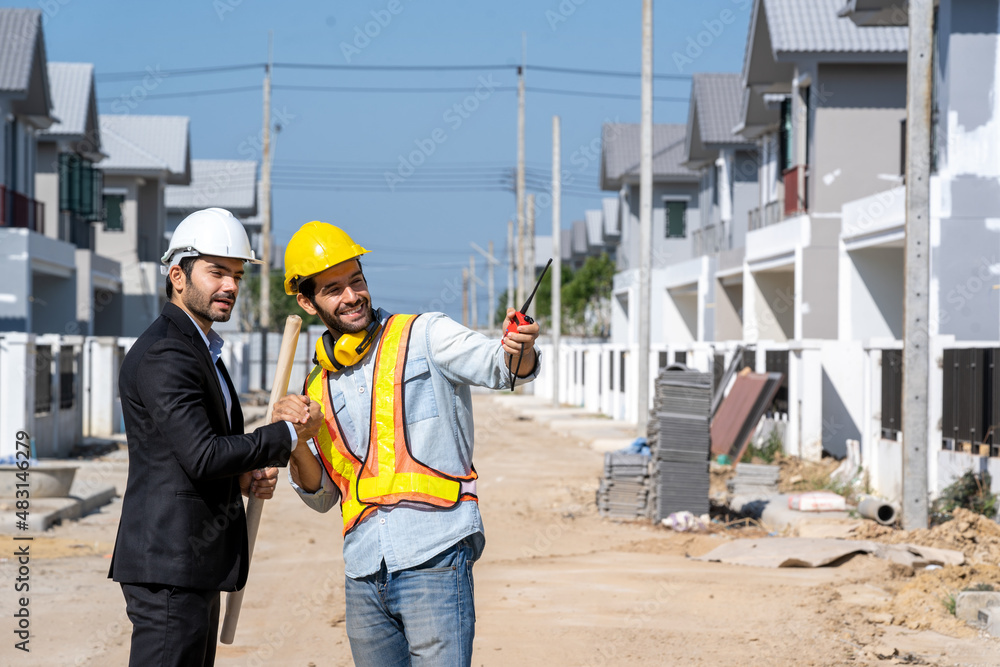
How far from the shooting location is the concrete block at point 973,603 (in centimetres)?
761

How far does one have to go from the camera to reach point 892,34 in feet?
68.2

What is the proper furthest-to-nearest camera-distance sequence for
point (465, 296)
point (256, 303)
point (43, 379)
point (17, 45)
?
point (465, 296)
point (256, 303)
point (17, 45)
point (43, 379)

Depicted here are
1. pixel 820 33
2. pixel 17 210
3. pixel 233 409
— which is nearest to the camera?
pixel 233 409

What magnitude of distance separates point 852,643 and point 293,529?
6.58m

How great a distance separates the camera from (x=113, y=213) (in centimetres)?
3572

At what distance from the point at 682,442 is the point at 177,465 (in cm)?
923

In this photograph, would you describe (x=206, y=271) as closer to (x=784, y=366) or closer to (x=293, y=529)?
(x=293, y=529)

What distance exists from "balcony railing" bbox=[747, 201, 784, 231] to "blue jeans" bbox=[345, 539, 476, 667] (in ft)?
71.3

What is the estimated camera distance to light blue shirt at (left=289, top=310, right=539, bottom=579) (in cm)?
350

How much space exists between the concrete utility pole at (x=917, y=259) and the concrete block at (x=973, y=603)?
2814mm

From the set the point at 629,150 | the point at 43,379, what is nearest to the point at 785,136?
the point at 43,379

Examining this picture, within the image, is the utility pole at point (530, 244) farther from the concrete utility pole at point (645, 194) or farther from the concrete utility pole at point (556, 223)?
the concrete utility pole at point (645, 194)

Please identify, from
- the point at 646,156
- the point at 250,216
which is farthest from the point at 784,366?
the point at 250,216

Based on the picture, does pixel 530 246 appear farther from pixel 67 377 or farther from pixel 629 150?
pixel 67 377
